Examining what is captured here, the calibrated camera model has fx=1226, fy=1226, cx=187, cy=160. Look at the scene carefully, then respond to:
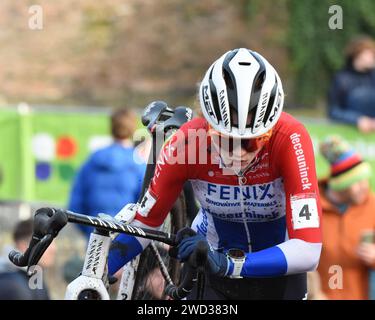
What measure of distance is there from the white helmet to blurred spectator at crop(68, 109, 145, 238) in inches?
180

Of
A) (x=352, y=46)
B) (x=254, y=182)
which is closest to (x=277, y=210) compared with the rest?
(x=254, y=182)

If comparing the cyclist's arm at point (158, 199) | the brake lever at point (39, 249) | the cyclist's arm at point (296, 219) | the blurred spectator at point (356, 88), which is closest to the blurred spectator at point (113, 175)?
the blurred spectator at point (356, 88)

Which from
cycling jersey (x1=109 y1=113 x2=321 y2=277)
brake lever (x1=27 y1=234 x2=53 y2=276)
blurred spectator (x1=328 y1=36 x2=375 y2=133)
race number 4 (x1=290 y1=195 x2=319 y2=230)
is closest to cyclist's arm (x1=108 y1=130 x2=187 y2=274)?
cycling jersey (x1=109 y1=113 x2=321 y2=277)

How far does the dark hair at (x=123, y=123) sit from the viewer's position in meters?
11.0

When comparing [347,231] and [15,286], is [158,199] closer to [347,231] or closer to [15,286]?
[15,286]

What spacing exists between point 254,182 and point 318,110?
11.6m

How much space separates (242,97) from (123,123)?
15.5 feet

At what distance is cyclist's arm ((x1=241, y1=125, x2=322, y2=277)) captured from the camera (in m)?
6.37

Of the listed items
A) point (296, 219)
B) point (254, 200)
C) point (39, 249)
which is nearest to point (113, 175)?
point (254, 200)

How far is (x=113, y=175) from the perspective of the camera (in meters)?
11.1

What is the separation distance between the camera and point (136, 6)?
66.2ft

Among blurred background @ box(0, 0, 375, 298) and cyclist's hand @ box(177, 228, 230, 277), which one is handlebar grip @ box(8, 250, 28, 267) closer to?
cyclist's hand @ box(177, 228, 230, 277)

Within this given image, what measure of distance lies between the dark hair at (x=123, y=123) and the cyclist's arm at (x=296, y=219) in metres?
4.47

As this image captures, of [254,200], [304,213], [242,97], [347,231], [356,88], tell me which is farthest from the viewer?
[356,88]
